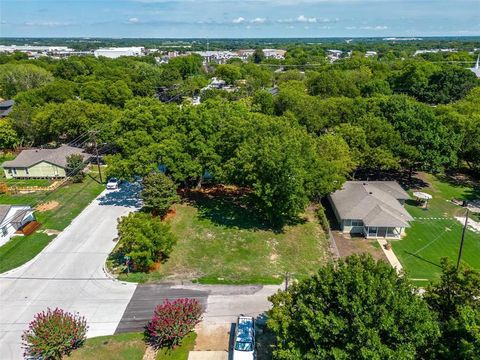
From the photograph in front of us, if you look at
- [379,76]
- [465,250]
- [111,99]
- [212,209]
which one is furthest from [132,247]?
[379,76]

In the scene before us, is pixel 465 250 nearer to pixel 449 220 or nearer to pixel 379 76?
pixel 449 220

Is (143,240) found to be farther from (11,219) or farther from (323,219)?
(323,219)

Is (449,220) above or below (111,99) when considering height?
below

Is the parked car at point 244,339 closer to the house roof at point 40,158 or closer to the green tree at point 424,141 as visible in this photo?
the green tree at point 424,141

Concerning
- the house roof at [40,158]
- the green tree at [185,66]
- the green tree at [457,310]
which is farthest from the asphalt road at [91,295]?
the green tree at [185,66]

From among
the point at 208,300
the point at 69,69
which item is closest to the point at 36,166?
the point at 208,300

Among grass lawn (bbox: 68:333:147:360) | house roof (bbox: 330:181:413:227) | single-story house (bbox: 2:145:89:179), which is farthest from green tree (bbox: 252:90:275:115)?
grass lawn (bbox: 68:333:147:360)
